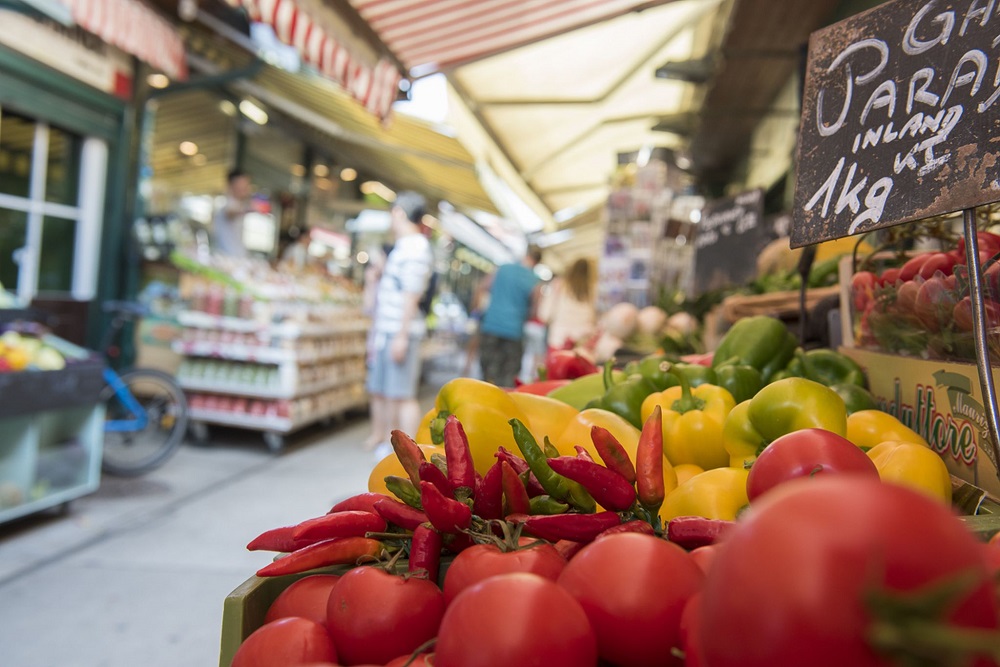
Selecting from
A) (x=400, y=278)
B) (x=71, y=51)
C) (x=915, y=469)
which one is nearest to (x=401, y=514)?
(x=915, y=469)

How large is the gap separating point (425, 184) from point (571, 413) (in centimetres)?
1184

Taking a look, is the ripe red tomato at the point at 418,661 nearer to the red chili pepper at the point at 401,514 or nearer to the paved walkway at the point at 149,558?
the red chili pepper at the point at 401,514

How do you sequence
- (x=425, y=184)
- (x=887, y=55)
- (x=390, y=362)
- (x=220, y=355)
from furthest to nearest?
(x=425, y=184)
(x=220, y=355)
(x=390, y=362)
(x=887, y=55)

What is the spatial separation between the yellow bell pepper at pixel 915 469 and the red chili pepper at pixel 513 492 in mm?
540

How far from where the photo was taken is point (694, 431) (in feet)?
4.80

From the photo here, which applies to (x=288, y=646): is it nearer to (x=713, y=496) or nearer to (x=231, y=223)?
(x=713, y=496)

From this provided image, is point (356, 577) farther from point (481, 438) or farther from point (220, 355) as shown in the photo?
point (220, 355)

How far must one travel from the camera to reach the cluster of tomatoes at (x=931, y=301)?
1.34m

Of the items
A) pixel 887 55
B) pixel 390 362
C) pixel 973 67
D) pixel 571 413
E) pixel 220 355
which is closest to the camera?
pixel 973 67

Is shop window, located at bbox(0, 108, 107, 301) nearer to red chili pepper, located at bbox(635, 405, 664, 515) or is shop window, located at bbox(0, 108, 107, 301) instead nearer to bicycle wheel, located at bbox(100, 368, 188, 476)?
bicycle wheel, located at bbox(100, 368, 188, 476)

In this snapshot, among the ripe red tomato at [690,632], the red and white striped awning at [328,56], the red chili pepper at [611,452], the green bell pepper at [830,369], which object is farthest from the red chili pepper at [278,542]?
the red and white striped awning at [328,56]

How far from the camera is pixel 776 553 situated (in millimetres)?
431

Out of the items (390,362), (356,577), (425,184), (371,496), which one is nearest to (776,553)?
(356,577)

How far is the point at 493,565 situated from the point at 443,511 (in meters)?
0.13
